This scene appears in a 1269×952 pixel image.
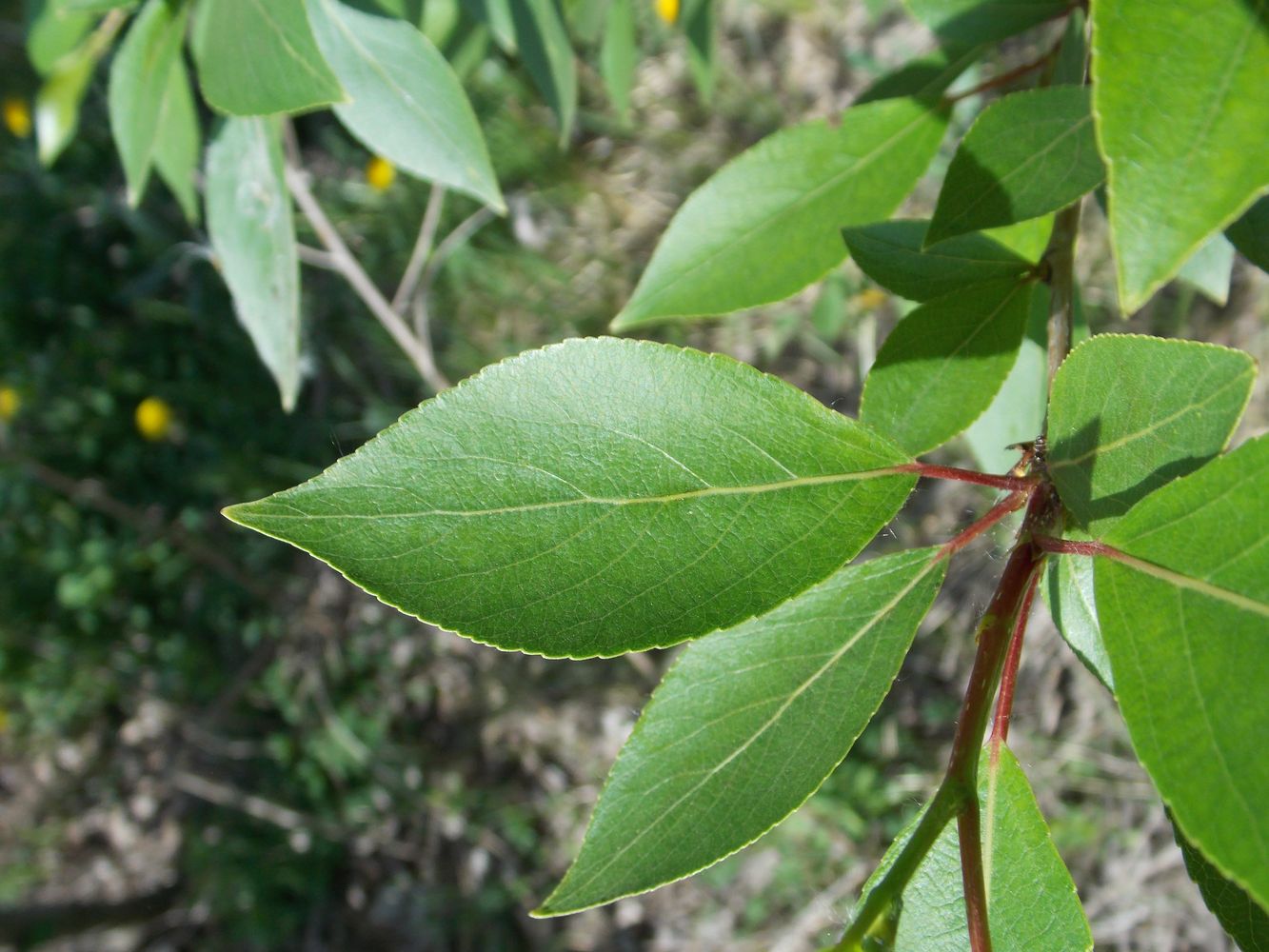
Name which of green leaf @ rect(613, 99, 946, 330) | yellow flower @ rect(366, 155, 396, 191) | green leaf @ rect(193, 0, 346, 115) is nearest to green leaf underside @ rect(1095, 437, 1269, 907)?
green leaf @ rect(613, 99, 946, 330)

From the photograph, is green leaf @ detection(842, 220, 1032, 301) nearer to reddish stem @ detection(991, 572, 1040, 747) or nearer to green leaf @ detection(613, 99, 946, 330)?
green leaf @ detection(613, 99, 946, 330)

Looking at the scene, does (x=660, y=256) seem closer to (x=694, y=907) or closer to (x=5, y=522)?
(x=694, y=907)

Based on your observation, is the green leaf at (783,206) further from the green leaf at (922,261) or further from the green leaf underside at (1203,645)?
the green leaf underside at (1203,645)

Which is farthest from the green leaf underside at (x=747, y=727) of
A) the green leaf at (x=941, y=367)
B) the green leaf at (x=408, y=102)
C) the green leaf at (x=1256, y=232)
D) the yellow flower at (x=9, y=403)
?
the yellow flower at (x=9, y=403)

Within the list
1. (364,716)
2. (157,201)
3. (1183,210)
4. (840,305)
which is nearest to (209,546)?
(364,716)

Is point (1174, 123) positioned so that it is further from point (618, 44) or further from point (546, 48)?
point (618, 44)
